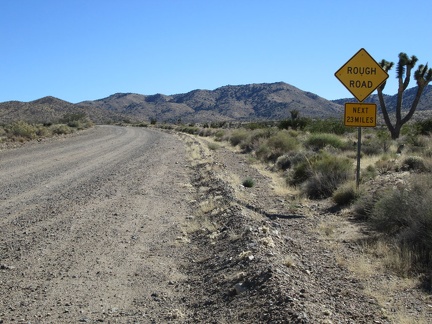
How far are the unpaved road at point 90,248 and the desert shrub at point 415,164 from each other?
23.3ft

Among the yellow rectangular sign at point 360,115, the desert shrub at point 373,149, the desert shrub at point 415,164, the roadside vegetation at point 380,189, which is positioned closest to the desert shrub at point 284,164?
the roadside vegetation at point 380,189

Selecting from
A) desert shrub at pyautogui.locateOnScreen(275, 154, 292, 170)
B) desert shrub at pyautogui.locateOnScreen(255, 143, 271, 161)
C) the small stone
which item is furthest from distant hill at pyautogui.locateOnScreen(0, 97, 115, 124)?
the small stone

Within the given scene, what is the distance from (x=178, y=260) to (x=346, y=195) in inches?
227

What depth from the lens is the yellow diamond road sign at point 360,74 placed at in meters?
12.2

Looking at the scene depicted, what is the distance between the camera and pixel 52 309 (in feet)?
18.4

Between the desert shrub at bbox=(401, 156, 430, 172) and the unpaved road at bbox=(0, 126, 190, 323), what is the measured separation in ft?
23.3

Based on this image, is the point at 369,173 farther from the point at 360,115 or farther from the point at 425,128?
the point at 425,128

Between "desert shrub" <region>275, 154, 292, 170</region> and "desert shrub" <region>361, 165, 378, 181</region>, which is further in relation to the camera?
"desert shrub" <region>275, 154, 292, 170</region>

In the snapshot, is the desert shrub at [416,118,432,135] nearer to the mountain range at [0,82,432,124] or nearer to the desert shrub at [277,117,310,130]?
the desert shrub at [277,117,310,130]

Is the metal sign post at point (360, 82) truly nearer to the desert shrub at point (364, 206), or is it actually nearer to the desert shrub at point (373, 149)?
the desert shrub at point (364, 206)

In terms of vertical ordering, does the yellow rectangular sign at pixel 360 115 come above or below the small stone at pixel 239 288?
above

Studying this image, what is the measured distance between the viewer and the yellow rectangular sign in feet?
39.7

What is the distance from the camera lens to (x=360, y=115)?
40.0 ft

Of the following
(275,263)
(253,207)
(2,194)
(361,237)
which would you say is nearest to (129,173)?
(2,194)
